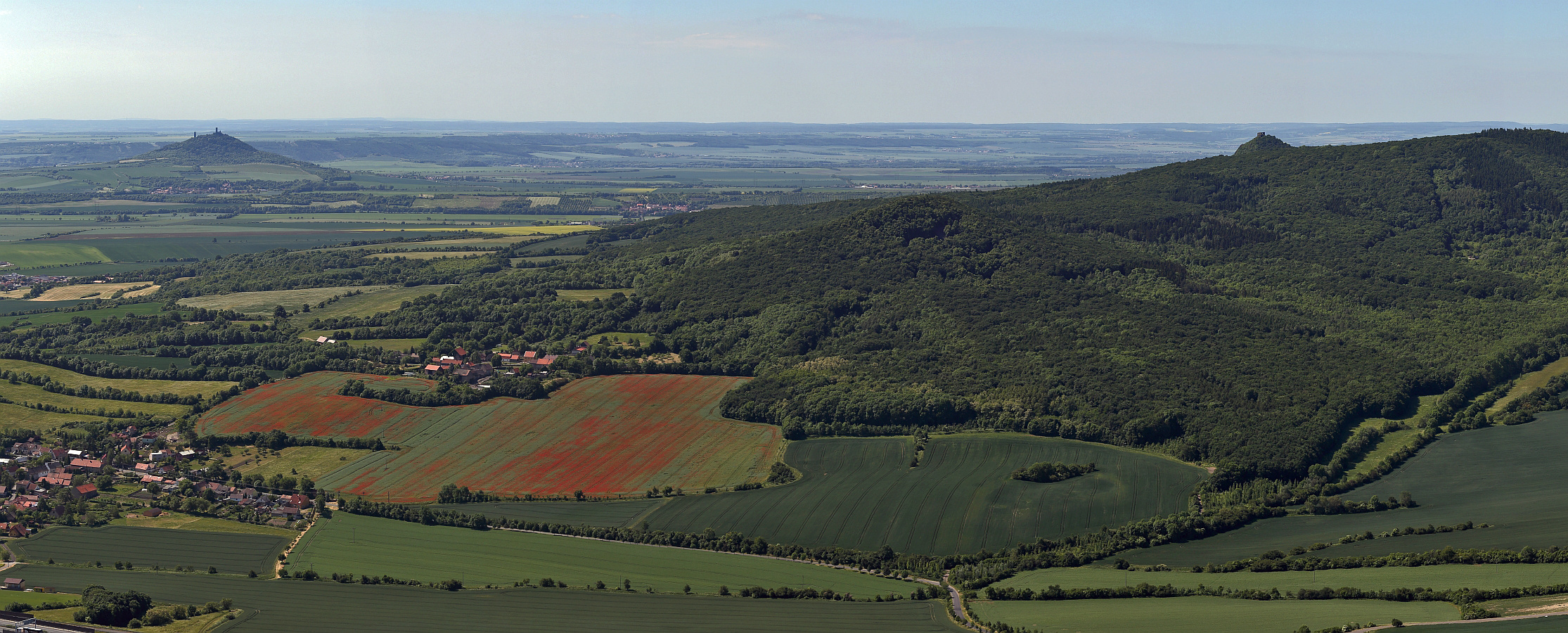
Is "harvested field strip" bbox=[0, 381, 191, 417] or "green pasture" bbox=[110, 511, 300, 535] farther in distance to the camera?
"harvested field strip" bbox=[0, 381, 191, 417]

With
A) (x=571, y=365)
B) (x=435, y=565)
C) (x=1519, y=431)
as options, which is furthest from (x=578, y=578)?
(x=1519, y=431)

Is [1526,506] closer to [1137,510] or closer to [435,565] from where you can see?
[1137,510]

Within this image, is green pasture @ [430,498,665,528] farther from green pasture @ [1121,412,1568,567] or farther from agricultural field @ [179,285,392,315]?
agricultural field @ [179,285,392,315]

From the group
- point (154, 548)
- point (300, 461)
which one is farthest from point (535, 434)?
point (154, 548)

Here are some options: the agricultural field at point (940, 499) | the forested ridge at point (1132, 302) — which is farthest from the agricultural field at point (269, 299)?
the agricultural field at point (940, 499)

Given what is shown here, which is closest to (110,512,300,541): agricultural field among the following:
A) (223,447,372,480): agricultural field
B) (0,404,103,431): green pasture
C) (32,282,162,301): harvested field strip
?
(223,447,372,480): agricultural field

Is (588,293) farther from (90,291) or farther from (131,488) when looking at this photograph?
(90,291)
